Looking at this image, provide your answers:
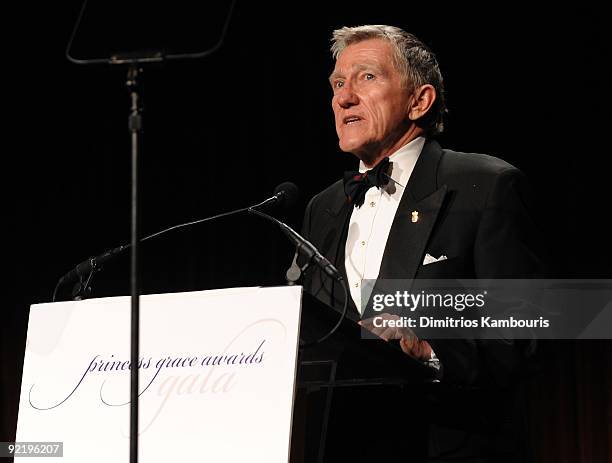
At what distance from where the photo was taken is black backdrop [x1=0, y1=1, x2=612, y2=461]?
3424 mm

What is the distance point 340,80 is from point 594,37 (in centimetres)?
143

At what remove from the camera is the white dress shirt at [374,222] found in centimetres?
219

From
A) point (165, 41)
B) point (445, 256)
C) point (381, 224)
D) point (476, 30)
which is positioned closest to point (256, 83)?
point (476, 30)

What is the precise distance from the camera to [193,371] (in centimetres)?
151

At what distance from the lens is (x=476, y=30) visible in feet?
11.5

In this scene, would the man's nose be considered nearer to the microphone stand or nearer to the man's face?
the man's face

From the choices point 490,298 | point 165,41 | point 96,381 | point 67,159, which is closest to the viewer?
point 165,41

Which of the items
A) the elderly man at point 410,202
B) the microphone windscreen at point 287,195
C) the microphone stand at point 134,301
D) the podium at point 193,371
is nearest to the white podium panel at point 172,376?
the podium at point 193,371

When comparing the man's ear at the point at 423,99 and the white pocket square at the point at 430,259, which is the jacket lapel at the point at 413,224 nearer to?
the white pocket square at the point at 430,259

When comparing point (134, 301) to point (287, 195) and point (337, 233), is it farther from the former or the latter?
point (337, 233)

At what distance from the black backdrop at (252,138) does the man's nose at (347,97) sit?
1224 millimetres

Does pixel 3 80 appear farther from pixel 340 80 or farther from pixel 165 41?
pixel 165 41

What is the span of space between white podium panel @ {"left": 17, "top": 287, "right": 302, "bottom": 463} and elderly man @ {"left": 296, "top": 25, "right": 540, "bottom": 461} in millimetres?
406

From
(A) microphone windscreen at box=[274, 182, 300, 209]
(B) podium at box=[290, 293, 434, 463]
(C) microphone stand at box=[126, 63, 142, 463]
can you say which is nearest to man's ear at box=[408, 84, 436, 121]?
(A) microphone windscreen at box=[274, 182, 300, 209]
